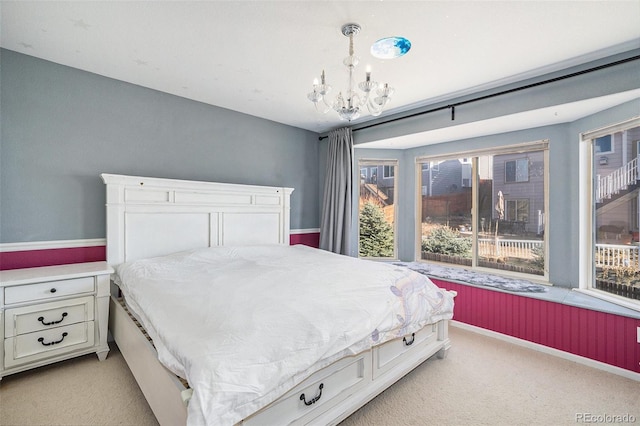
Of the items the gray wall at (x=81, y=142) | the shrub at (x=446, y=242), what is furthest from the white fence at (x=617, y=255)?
the gray wall at (x=81, y=142)

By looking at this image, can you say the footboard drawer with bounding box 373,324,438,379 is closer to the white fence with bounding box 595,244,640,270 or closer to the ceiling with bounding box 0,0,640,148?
the white fence with bounding box 595,244,640,270

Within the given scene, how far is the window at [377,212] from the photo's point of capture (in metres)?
4.26

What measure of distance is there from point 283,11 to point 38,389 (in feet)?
9.91

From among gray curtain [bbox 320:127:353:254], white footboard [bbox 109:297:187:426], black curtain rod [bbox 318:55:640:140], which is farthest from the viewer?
gray curtain [bbox 320:127:353:254]

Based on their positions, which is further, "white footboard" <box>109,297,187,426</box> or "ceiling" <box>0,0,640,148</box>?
"ceiling" <box>0,0,640,148</box>

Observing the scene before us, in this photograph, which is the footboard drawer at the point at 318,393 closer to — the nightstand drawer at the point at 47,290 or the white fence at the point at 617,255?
the nightstand drawer at the point at 47,290

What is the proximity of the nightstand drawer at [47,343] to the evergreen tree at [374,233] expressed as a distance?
3.25m

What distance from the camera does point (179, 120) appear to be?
3158 mm

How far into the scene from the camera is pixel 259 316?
1.44 meters

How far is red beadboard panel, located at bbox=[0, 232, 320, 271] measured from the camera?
2.30 metres

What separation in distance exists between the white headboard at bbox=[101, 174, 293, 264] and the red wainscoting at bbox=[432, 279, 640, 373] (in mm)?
2296

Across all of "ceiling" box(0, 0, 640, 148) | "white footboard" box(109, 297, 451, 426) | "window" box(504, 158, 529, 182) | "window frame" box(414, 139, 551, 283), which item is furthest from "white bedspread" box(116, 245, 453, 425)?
"window" box(504, 158, 529, 182)

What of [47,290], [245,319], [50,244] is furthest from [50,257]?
[245,319]

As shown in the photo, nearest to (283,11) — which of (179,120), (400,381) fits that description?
(179,120)
